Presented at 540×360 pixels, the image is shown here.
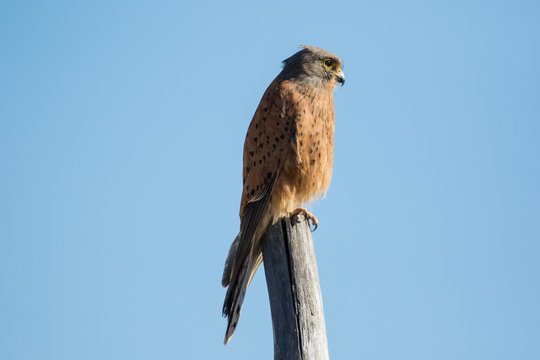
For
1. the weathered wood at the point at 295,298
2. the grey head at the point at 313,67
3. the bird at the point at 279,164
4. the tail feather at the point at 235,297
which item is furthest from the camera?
the grey head at the point at 313,67

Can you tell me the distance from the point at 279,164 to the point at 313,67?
108 cm

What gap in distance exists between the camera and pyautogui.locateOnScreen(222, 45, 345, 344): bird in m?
4.15

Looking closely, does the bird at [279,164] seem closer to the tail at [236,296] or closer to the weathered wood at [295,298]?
the tail at [236,296]

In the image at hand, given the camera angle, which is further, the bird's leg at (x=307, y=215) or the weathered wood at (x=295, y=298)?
the bird's leg at (x=307, y=215)

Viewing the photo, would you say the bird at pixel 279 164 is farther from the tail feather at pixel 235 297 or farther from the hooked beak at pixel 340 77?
the hooked beak at pixel 340 77

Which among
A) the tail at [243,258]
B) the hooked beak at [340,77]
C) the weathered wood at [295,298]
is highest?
the hooked beak at [340,77]

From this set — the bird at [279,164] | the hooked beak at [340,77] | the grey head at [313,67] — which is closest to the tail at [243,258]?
the bird at [279,164]

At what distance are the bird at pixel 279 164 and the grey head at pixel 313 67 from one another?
0.06ft

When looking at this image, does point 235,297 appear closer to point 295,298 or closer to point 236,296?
point 236,296

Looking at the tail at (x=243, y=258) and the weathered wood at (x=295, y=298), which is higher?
the tail at (x=243, y=258)

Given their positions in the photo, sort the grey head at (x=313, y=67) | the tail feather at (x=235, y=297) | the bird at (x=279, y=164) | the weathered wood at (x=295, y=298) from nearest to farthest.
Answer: the weathered wood at (x=295, y=298), the tail feather at (x=235, y=297), the bird at (x=279, y=164), the grey head at (x=313, y=67)

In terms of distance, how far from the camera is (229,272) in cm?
422

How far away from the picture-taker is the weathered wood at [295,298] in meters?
3.30

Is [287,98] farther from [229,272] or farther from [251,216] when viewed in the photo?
[229,272]
